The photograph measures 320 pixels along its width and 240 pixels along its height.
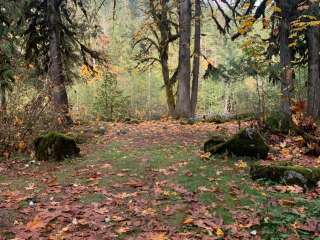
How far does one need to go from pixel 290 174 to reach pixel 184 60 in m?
10.3

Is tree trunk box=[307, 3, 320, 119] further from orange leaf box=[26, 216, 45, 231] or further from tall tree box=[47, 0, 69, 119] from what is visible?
orange leaf box=[26, 216, 45, 231]

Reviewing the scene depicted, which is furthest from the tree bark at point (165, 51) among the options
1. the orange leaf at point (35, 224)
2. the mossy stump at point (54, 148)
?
the orange leaf at point (35, 224)

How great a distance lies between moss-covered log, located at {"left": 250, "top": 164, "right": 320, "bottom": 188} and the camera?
6781mm

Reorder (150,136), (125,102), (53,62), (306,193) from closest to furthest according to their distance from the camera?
(306,193)
(150,136)
(53,62)
(125,102)

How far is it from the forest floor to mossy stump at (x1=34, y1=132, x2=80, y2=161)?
27 cm

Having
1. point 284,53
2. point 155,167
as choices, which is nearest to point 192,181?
point 155,167

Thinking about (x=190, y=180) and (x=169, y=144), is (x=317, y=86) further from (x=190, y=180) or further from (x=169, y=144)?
(x=190, y=180)

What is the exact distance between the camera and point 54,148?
9352mm

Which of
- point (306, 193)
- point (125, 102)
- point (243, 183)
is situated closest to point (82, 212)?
point (243, 183)

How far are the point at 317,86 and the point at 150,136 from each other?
5212 mm

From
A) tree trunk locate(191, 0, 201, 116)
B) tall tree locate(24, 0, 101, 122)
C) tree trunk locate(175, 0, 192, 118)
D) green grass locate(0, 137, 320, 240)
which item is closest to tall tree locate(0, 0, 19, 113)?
tall tree locate(24, 0, 101, 122)

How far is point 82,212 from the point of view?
592cm

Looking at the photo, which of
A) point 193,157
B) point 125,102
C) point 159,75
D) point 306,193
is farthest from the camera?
point 159,75

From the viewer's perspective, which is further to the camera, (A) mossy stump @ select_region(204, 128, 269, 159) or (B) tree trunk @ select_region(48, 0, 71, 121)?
(B) tree trunk @ select_region(48, 0, 71, 121)
